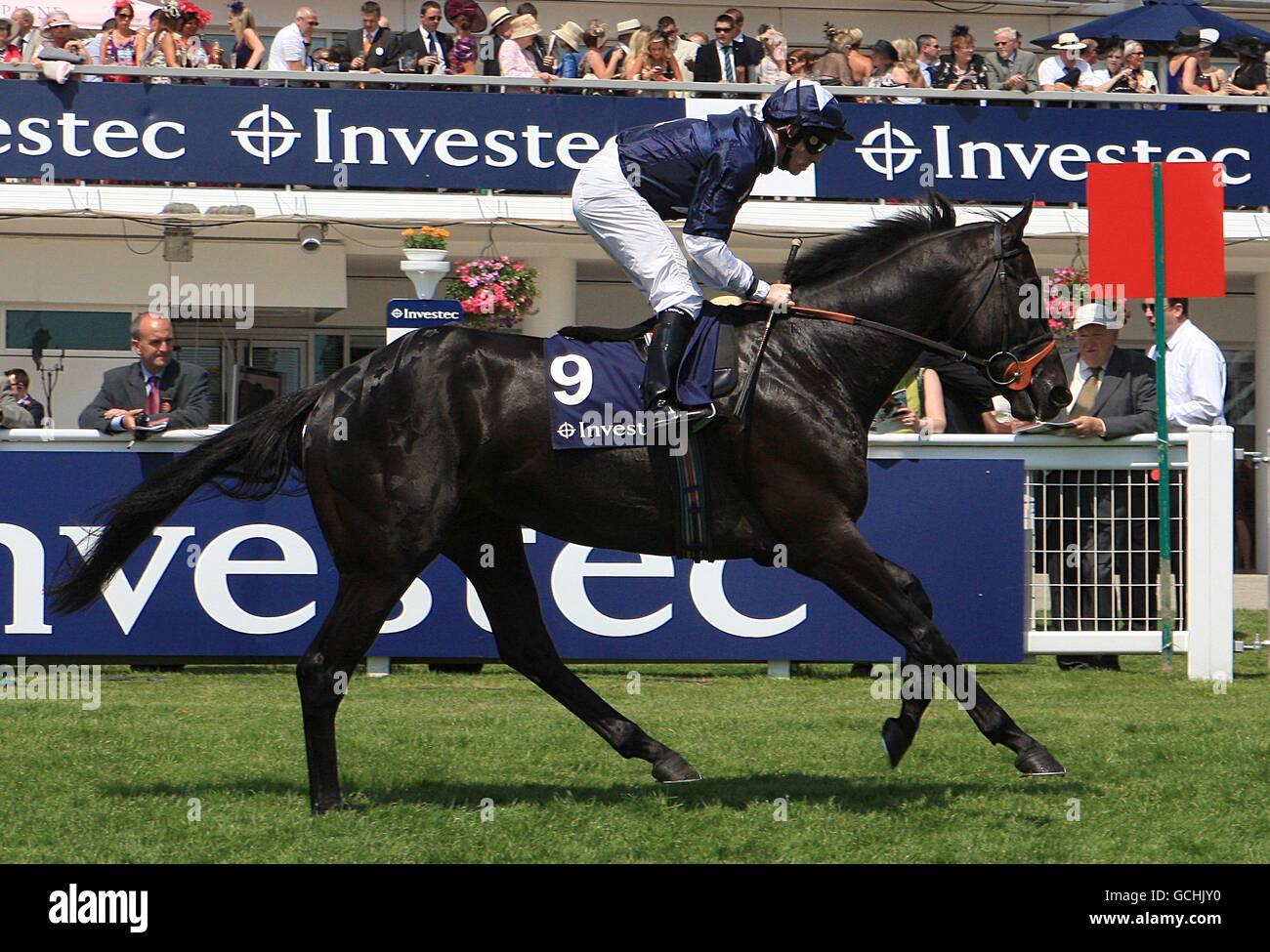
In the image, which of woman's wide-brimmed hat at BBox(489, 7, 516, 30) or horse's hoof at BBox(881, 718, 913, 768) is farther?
woman's wide-brimmed hat at BBox(489, 7, 516, 30)

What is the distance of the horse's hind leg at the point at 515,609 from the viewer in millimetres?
6141

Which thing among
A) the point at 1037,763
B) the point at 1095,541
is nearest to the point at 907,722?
the point at 1037,763

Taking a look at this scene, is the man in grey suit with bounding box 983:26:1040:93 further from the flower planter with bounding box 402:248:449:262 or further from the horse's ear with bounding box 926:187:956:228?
the horse's ear with bounding box 926:187:956:228

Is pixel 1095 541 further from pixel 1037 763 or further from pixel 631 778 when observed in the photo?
pixel 631 778

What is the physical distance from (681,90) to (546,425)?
11.6 m

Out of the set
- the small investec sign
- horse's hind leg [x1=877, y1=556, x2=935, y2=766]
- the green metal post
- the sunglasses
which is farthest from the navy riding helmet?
the small investec sign

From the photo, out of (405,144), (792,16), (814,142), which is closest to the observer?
(814,142)

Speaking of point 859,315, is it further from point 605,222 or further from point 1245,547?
point 1245,547

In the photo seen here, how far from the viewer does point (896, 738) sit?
19.4 ft

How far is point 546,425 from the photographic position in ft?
19.0

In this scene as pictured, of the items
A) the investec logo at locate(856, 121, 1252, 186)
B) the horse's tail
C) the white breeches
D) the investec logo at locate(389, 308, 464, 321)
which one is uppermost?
the investec logo at locate(856, 121, 1252, 186)

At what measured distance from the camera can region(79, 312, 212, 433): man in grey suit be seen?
9.26 metres

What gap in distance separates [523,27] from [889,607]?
42.1 feet

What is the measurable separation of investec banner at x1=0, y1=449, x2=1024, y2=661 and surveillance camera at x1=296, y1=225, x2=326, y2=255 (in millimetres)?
7707
